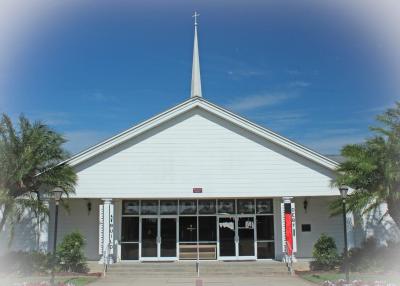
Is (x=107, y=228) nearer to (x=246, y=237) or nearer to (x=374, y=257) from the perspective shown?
(x=246, y=237)

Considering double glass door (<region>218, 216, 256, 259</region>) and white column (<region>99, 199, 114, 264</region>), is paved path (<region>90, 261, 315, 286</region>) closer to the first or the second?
white column (<region>99, 199, 114, 264</region>)

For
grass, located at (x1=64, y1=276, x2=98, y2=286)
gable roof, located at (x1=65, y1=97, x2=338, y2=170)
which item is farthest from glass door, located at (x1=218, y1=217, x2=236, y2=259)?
grass, located at (x1=64, y1=276, x2=98, y2=286)

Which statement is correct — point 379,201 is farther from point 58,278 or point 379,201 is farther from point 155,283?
point 58,278

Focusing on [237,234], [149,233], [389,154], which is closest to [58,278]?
[149,233]

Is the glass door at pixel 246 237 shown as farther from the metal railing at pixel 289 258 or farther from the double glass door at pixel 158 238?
the double glass door at pixel 158 238

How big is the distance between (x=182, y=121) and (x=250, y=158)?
3.65m

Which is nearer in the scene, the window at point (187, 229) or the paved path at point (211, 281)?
the paved path at point (211, 281)

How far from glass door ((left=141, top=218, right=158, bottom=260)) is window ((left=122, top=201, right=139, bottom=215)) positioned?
61cm

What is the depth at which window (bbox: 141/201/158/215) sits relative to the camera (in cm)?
2303

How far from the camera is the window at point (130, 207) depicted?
23.1 meters

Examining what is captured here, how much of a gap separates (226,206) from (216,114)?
4591mm

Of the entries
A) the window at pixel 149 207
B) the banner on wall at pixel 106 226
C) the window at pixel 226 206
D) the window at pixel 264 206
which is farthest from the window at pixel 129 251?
the window at pixel 264 206

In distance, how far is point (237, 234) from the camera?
75.5ft

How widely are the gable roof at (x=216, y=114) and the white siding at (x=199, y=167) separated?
0.31 meters
